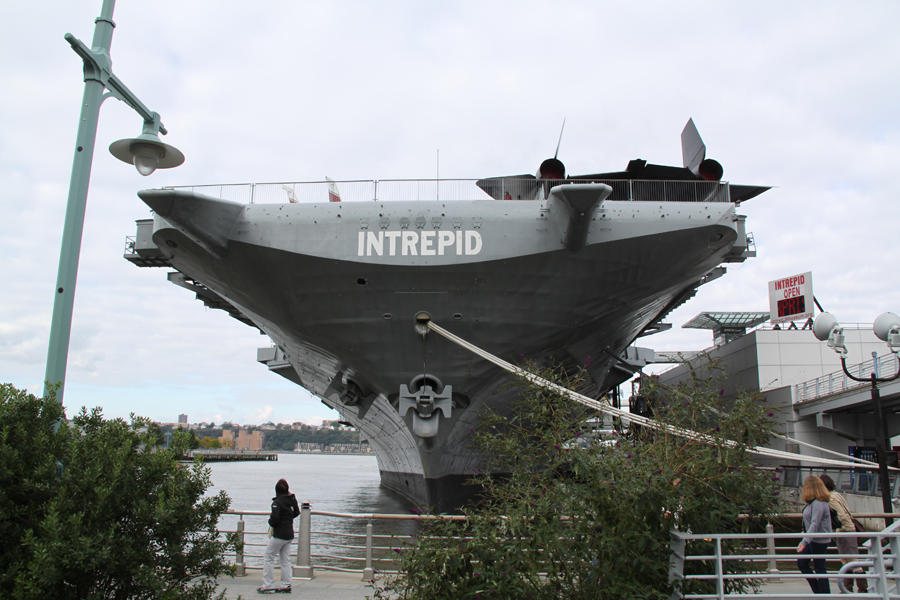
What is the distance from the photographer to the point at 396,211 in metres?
9.72

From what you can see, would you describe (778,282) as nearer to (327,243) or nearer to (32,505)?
(327,243)

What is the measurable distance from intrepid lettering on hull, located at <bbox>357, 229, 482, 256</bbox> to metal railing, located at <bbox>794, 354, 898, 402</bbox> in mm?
12768

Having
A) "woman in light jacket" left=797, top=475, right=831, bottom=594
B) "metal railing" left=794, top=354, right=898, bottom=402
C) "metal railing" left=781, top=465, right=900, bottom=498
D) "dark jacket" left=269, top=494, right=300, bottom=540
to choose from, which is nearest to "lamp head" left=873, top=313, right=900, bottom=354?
"woman in light jacket" left=797, top=475, right=831, bottom=594

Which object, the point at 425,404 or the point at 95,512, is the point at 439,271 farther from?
the point at 95,512

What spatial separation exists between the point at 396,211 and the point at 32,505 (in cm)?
664

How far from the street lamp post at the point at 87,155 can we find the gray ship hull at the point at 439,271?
2.66 metres

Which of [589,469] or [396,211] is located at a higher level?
[396,211]

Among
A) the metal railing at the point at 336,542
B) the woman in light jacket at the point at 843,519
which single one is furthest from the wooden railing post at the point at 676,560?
the woman in light jacket at the point at 843,519

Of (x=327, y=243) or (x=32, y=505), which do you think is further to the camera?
(x=327, y=243)

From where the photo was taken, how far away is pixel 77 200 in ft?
18.0

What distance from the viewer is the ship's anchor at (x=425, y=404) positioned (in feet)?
34.5

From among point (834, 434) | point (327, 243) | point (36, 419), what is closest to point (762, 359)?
point (834, 434)

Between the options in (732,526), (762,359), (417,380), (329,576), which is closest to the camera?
(732,526)

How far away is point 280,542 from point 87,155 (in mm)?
4039
